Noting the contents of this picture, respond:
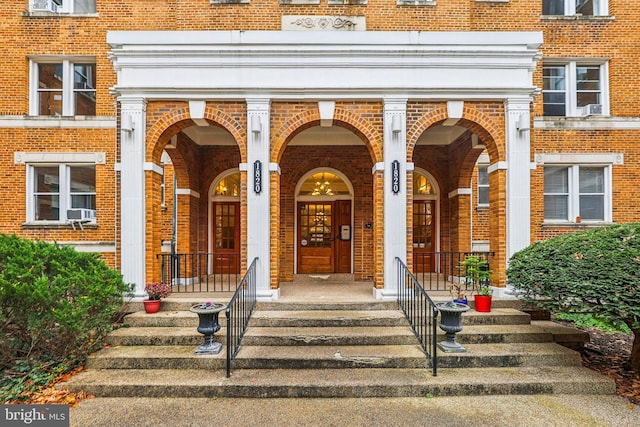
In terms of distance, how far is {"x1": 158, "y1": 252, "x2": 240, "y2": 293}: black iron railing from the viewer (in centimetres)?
758

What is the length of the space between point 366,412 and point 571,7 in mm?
11341

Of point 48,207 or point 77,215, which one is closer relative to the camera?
point 77,215

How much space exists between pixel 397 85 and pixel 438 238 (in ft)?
17.0

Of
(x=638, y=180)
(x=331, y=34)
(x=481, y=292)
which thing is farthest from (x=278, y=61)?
(x=638, y=180)

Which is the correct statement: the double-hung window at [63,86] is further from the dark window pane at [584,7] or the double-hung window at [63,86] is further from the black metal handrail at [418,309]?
the dark window pane at [584,7]

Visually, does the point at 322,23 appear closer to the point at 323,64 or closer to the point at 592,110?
the point at 323,64

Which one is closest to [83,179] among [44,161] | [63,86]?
[44,161]

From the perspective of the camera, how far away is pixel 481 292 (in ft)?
20.6

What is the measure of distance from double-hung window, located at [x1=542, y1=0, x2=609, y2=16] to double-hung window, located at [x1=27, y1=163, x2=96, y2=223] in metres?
13.0

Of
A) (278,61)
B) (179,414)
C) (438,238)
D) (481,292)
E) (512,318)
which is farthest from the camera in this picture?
(438,238)

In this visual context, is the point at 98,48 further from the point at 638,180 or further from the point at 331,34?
the point at 638,180

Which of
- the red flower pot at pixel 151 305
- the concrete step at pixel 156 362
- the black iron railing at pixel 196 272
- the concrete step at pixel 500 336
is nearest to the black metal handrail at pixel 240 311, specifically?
the concrete step at pixel 156 362

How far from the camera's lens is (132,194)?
6590 millimetres

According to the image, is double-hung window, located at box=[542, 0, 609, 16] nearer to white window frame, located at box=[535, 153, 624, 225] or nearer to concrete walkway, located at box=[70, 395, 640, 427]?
white window frame, located at box=[535, 153, 624, 225]
